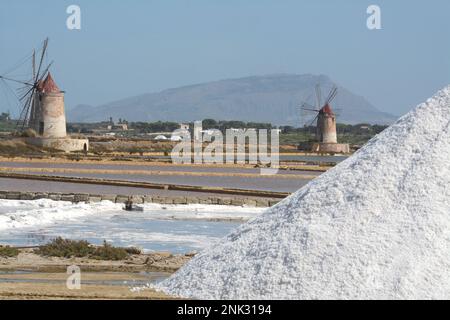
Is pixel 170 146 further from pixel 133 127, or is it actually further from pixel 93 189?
pixel 133 127

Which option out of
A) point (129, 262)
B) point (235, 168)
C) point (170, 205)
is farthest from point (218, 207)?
point (235, 168)

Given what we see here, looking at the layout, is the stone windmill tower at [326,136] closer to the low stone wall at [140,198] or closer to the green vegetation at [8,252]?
the low stone wall at [140,198]

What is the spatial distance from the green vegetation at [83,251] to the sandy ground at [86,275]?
5.0 inches

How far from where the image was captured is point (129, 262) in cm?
948

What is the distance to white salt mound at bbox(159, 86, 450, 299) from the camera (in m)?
6.15

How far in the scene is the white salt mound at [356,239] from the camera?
615 cm

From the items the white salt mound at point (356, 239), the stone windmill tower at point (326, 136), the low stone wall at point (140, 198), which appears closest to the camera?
the white salt mound at point (356, 239)

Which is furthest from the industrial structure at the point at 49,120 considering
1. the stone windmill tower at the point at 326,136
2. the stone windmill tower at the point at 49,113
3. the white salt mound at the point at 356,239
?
the white salt mound at the point at 356,239

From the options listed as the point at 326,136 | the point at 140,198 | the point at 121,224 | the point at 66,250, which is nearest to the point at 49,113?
the point at 326,136

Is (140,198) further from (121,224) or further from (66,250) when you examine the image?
(66,250)

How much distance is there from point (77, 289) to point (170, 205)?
33.2 feet

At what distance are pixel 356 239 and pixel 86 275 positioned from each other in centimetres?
298

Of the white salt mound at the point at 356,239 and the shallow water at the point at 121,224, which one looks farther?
the shallow water at the point at 121,224

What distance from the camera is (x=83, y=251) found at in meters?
9.92
